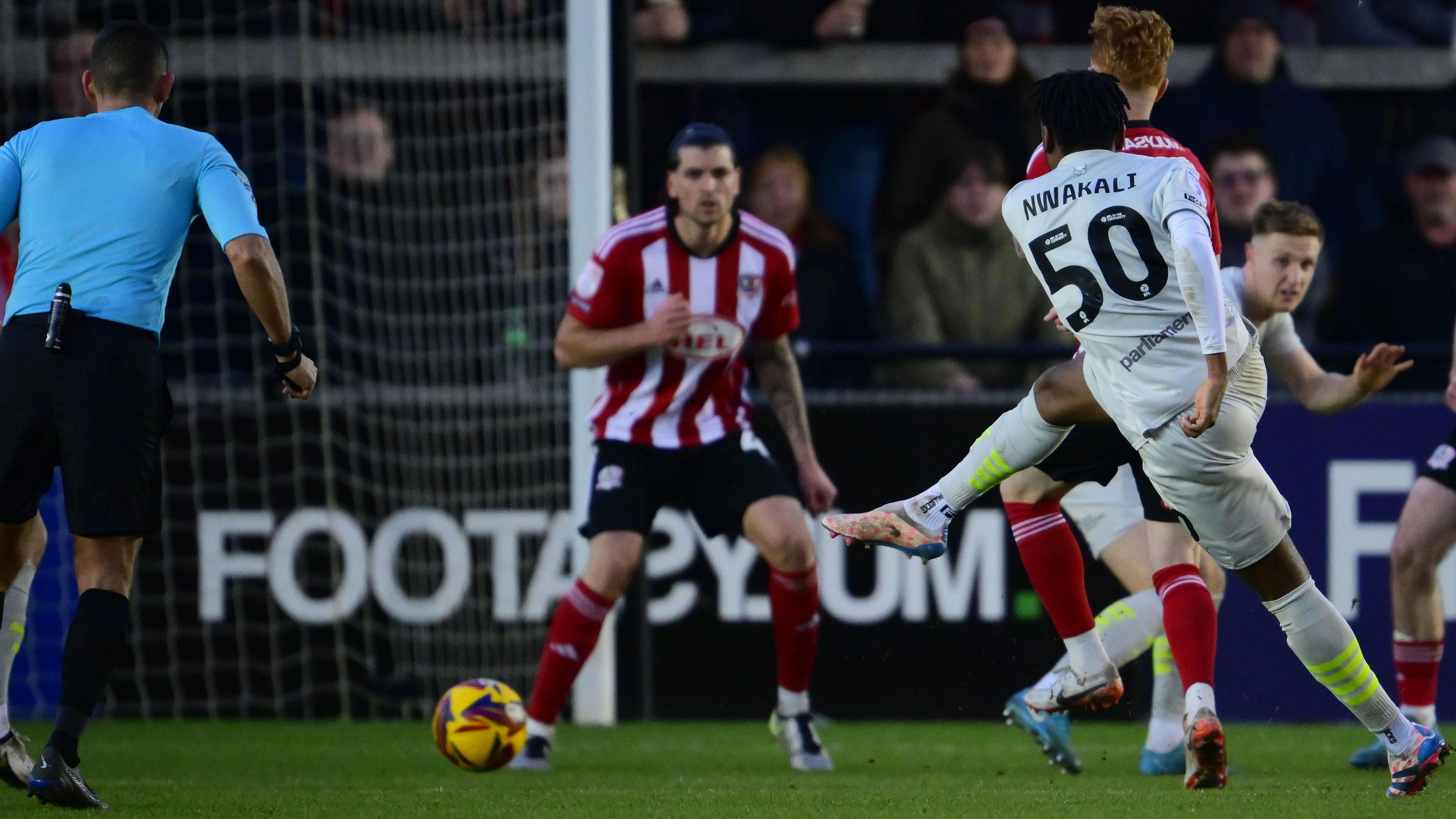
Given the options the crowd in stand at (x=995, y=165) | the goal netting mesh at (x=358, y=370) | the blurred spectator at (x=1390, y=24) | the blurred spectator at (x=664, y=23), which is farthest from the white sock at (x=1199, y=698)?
the blurred spectator at (x=1390, y=24)

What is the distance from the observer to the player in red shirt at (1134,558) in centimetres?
463

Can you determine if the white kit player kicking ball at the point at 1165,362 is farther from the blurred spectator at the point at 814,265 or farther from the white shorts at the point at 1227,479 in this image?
the blurred spectator at the point at 814,265

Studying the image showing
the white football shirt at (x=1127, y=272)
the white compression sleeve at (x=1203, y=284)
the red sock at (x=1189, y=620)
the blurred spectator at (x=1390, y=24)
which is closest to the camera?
the white compression sleeve at (x=1203, y=284)

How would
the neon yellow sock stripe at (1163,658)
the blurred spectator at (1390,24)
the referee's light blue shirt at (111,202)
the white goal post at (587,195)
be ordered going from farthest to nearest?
the blurred spectator at (1390,24) < the white goal post at (587,195) < the neon yellow sock stripe at (1163,658) < the referee's light blue shirt at (111,202)

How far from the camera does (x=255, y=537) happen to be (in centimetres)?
757

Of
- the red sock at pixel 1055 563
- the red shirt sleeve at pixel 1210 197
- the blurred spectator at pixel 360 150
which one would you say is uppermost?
Answer: the blurred spectator at pixel 360 150

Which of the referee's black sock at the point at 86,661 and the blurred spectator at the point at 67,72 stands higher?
the blurred spectator at the point at 67,72

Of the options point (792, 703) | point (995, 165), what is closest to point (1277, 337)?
point (792, 703)

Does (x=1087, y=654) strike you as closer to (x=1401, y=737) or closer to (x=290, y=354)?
(x=1401, y=737)

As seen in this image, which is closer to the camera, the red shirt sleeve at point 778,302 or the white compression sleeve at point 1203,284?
the white compression sleeve at point 1203,284

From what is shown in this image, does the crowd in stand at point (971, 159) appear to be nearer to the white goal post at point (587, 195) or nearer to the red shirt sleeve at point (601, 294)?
the white goal post at point (587, 195)

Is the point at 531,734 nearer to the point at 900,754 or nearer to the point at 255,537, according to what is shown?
the point at 900,754

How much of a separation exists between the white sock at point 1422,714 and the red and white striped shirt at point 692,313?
2256mm

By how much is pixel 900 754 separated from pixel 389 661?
2287mm
